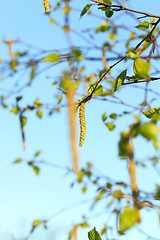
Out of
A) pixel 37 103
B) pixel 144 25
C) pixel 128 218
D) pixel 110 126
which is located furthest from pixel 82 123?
pixel 37 103

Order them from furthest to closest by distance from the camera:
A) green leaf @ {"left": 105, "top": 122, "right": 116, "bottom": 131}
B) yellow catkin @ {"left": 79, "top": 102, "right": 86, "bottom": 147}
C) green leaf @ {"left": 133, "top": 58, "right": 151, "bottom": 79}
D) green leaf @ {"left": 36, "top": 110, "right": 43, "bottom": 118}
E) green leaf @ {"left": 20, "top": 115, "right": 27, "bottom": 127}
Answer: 1. green leaf @ {"left": 36, "top": 110, "right": 43, "bottom": 118}
2. green leaf @ {"left": 20, "top": 115, "right": 27, "bottom": 127}
3. green leaf @ {"left": 105, "top": 122, "right": 116, "bottom": 131}
4. yellow catkin @ {"left": 79, "top": 102, "right": 86, "bottom": 147}
5. green leaf @ {"left": 133, "top": 58, "right": 151, "bottom": 79}

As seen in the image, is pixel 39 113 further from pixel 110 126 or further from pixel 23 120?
pixel 110 126

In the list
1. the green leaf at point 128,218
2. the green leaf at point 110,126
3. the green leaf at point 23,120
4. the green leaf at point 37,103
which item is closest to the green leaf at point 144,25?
the green leaf at point 110,126

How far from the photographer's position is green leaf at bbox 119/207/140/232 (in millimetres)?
914

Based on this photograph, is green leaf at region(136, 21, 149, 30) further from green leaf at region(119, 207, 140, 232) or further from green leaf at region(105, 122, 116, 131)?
green leaf at region(119, 207, 140, 232)

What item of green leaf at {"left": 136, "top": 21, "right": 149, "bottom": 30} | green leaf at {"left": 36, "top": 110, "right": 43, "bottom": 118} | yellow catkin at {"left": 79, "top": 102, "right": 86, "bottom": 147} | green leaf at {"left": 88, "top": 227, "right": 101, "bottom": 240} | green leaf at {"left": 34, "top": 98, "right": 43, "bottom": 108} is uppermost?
green leaf at {"left": 136, "top": 21, "right": 149, "bottom": 30}

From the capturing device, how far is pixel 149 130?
855mm

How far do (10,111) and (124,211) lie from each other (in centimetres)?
173

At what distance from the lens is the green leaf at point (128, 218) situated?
91 centimetres

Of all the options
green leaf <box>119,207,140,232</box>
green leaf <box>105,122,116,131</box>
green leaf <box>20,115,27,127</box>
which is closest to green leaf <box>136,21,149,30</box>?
green leaf <box>105,122,116,131</box>

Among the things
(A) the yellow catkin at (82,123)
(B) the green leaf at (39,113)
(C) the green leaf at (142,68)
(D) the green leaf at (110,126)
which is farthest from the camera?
(B) the green leaf at (39,113)

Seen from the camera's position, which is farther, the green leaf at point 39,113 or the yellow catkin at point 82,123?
the green leaf at point 39,113

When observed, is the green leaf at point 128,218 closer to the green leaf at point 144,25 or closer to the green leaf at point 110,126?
the green leaf at point 110,126

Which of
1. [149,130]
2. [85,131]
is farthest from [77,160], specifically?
[85,131]
